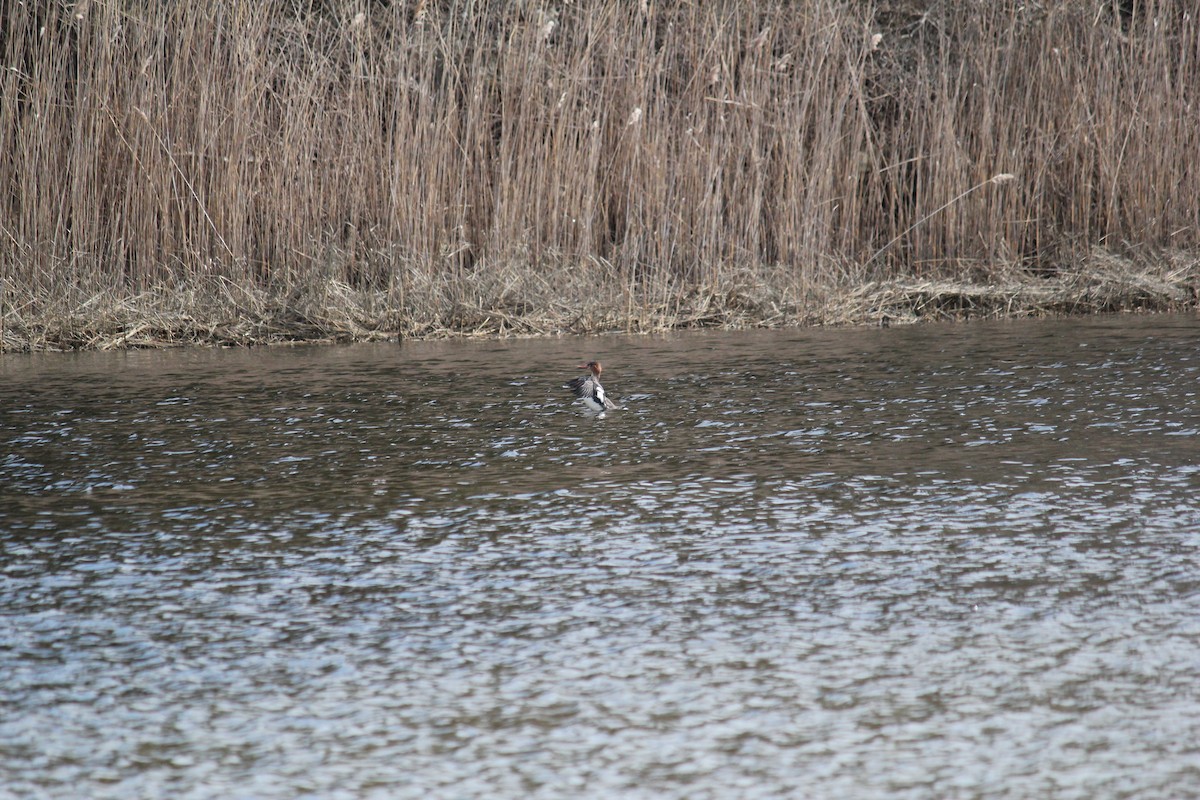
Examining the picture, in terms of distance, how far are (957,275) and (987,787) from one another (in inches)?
233

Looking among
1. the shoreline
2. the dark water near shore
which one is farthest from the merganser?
the shoreline

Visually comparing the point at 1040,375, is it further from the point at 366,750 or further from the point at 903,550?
the point at 366,750

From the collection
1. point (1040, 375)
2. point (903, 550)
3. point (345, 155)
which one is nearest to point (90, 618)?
point (903, 550)

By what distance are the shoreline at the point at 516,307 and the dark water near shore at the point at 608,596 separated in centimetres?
165

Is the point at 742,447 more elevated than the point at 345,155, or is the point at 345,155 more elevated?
the point at 345,155

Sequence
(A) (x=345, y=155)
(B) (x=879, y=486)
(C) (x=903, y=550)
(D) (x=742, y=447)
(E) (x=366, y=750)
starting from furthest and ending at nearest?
(A) (x=345, y=155) < (D) (x=742, y=447) < (B) (x=879, y=486) < (C) (x=903, y=550) < (E) (x=366, y=750)

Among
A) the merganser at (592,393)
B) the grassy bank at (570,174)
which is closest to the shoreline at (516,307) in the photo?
the grassy bank at (570,174)

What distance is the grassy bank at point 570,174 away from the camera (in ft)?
20.7

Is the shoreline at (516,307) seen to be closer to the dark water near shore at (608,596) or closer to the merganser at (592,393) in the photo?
the dark water near shore at (608,596)

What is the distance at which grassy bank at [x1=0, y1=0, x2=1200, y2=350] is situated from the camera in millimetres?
6324

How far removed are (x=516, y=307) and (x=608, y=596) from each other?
4.18 meters

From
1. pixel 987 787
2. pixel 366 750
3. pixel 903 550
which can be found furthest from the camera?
pixel 903 550

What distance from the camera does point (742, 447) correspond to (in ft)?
12.0

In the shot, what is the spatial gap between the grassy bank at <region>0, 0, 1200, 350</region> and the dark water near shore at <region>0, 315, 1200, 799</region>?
77.4 inches
